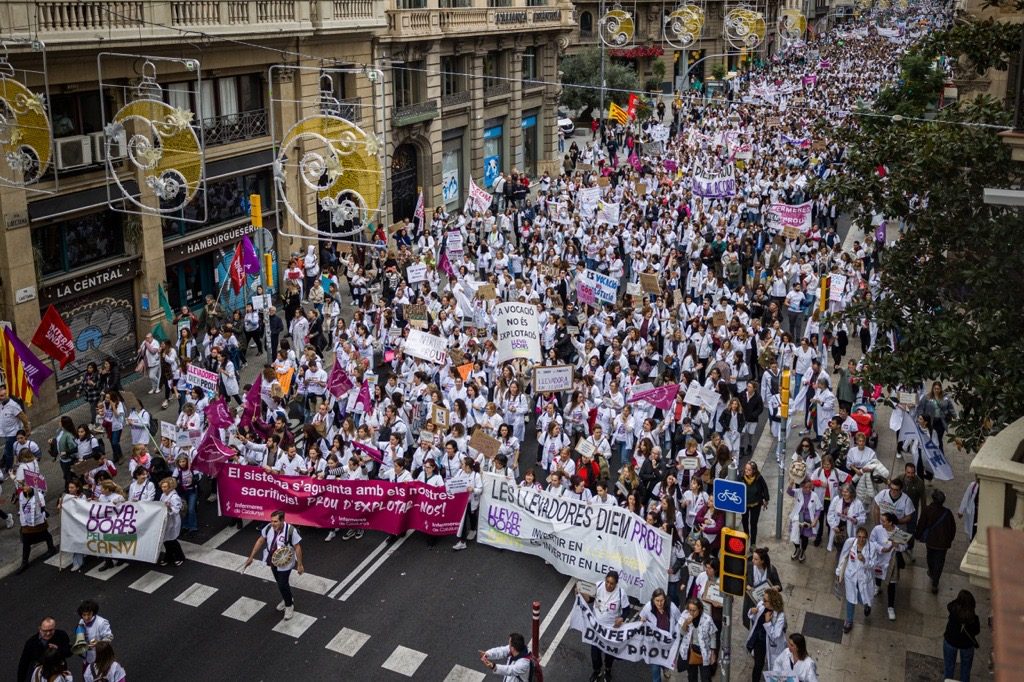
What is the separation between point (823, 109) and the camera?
6006 centimetres

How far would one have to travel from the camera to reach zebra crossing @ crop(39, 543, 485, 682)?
12.6 metres

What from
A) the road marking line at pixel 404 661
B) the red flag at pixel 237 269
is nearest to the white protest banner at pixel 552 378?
the road marking line at pixel 404 661

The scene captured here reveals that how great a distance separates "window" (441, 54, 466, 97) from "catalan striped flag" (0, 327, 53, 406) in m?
24.1

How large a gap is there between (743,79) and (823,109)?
72.0 feet

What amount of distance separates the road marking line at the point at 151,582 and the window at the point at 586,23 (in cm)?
7536

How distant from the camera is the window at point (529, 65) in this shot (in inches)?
1901

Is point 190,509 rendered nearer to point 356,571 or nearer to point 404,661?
point 356,571

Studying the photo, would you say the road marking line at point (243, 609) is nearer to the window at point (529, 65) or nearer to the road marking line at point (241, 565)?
the road marking line at point (241, 565)

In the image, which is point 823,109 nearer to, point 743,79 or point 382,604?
point 743,79

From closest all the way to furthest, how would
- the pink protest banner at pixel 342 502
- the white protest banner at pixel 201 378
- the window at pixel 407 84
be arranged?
1. the pink protest banner at pixel 342 502
2. the white protest banner at pixel 201 378
3. the window at pixel 407 84

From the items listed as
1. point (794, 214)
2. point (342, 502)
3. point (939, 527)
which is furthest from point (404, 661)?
point (794, 214)

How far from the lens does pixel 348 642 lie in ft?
43.2

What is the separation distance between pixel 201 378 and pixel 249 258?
6588 mm

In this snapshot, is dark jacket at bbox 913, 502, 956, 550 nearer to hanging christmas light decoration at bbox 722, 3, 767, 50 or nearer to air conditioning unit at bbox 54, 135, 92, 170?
air conditioning unit at bbox 54, 135, 92, 170
